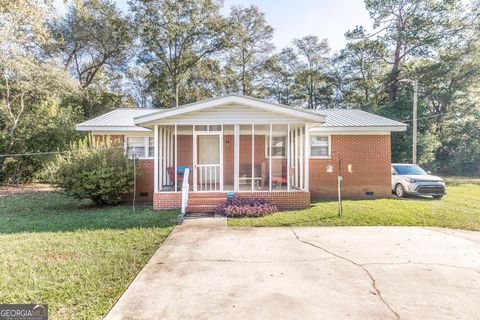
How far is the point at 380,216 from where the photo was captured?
328 inches

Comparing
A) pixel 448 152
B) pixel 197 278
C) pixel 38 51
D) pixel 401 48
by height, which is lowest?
pixel 197 278

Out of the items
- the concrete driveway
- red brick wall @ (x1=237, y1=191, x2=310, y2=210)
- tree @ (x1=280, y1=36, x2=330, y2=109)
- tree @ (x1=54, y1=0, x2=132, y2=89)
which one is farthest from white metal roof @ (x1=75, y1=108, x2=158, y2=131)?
tree @ (x1=280, y1=36, x2=330, y2=109)

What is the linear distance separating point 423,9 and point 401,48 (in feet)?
10.7

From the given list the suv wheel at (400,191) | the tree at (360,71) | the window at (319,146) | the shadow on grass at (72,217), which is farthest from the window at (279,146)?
the tree at (360,71)

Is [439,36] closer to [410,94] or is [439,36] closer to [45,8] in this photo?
[410,94]

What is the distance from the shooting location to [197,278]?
425cm

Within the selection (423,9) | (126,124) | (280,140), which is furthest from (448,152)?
(126,124)

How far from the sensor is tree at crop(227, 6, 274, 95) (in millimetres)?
28359

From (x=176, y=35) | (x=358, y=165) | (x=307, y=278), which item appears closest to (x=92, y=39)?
Answer: (x=176, y=35)

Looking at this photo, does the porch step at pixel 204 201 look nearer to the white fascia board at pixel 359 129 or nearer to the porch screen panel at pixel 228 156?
the porch screen panel at pixel 228 156

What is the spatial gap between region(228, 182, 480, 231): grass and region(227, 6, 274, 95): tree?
22.3 meters

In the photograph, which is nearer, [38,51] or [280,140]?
[280,140]

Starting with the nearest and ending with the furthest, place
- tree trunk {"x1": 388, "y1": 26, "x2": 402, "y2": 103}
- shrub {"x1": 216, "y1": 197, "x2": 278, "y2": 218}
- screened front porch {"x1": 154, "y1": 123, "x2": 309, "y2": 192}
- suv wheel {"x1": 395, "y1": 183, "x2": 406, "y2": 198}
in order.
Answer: shrub {"x1": 216, "y1": 197, "x2": 278, "y2": 218} → screened front porch {"x1": 154, "y1": 123, "x2": 309, "y2": 192} → suv wheel {"x1": 395, "y1": 183, "x2": 406, "y2": 198} → tree trunk {"x1": 388, "y1": 26, "x2": 402, "y2": 103}

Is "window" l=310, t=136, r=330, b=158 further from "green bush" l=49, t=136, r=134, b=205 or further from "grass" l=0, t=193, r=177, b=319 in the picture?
"green bush" l=49, t=136, r=134, b=205
